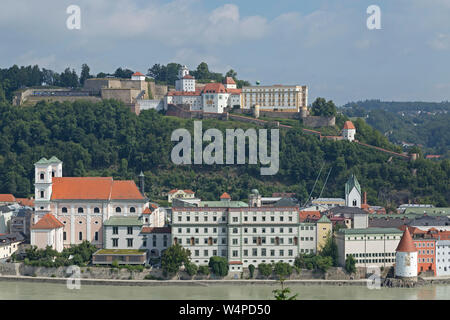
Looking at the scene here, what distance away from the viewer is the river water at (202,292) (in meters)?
35.1

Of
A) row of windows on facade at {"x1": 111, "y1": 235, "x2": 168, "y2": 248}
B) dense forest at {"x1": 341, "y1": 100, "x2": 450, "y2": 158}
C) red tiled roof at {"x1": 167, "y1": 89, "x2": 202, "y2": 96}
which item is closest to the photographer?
row of windows on facade at {"x1": 111, "y1": 235, "x2": 168, "y2": 248}

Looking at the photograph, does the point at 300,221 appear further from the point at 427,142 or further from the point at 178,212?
the point at 427,142

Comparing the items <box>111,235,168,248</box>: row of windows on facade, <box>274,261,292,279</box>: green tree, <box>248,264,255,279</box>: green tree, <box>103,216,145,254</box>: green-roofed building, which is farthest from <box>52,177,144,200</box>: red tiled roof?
<box>274,261,292,279</box>: green tree

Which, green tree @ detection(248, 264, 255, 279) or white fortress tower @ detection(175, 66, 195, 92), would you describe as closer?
green tree @ detection(248, 264, 255, 279)

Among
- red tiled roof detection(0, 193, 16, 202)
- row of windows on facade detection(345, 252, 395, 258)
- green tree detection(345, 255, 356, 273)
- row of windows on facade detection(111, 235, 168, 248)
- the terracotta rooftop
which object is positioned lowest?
green tree detection(345, 255, 356, 273)

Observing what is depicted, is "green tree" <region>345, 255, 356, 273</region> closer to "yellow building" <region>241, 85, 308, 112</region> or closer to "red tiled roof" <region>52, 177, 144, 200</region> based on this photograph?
"red tiled roof" <region>52, 177, 144, 200</region>

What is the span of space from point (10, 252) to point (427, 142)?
322ft

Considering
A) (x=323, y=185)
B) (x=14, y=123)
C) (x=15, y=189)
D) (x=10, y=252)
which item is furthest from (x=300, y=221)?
(x=14, y=123)

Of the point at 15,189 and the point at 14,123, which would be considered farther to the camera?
the point at 14,123

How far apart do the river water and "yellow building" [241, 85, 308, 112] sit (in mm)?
32976

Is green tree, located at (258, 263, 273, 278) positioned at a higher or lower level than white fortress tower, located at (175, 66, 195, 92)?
lower

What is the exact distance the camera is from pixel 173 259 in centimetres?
3856

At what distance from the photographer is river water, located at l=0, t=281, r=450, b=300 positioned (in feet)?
115

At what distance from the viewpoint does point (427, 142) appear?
131375 mm
